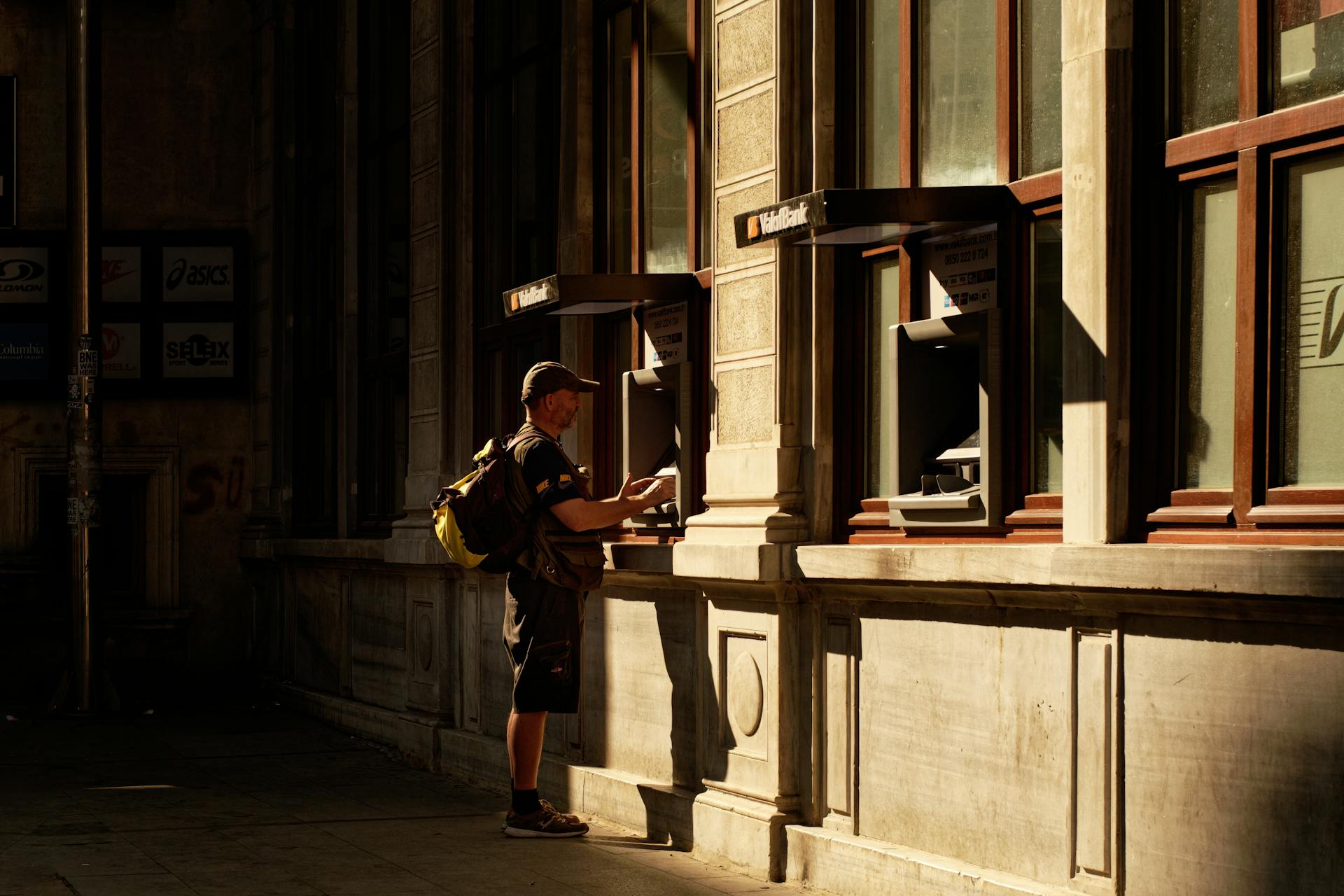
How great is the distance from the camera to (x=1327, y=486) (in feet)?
16.9

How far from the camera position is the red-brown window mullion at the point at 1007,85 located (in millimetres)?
6457

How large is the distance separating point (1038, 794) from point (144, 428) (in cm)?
1206

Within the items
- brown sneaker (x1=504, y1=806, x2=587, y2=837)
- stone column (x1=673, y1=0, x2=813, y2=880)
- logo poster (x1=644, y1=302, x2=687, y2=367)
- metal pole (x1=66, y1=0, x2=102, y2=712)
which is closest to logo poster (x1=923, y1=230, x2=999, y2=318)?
stone column (x1=673, y1=0, x2=813, y2=880)

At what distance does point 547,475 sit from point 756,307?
4.09ft

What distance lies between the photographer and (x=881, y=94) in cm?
730

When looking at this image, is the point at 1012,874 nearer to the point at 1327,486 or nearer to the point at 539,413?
the point at 1327,486

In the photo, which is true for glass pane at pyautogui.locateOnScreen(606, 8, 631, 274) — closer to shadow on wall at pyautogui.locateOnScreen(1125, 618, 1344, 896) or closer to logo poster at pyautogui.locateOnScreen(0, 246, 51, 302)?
shadow on wall at pyautogui.locateOnScreen(1125, 618, 1344, 896)

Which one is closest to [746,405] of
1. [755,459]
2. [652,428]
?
[755,459]

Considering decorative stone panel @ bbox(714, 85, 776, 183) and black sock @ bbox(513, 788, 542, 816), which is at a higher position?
decorative stone panel @ bbox(714, 85, 776, 183)

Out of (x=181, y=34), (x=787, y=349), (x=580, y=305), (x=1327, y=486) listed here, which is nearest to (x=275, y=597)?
(x=181, y=34)

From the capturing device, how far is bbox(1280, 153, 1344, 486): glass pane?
16.9ft

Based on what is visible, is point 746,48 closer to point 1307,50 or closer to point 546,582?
point 546,582

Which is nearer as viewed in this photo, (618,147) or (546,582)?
(546,582)

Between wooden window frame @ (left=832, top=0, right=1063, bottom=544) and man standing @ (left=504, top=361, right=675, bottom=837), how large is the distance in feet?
3.59
